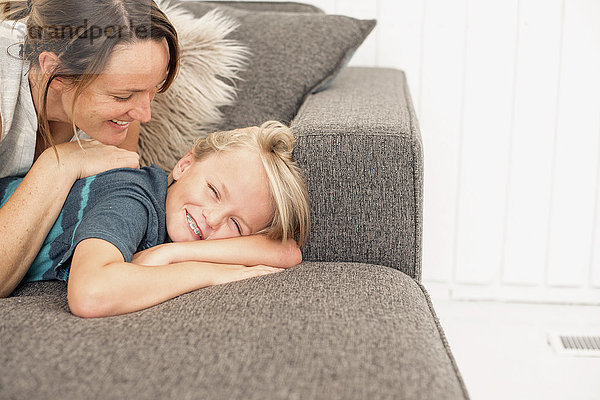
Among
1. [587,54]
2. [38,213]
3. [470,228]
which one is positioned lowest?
[470,228]

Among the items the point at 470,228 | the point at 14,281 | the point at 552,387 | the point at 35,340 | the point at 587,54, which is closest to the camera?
the point at 35,340

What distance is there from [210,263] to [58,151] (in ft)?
1.19

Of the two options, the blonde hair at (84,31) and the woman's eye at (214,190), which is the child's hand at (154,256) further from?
the blonde hair at (84,31)

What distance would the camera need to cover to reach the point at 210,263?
1.11 meters

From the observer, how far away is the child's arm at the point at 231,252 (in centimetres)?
111

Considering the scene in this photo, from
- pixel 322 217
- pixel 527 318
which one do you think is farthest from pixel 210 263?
pixel 527 318

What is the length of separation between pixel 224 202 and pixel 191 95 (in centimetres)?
42

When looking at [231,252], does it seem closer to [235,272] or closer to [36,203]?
[235,272]

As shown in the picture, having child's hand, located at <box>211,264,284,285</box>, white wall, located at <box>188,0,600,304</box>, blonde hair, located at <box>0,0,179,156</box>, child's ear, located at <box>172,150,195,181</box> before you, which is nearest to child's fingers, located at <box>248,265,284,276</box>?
child's hand, located at <box>211,264,284,285</box>

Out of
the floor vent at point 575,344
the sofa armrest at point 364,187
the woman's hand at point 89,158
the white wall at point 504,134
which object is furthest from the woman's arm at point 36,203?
the floor vent at point 575,344

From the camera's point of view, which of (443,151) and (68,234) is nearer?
(68,234)

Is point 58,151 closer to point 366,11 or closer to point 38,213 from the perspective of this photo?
point 38,213

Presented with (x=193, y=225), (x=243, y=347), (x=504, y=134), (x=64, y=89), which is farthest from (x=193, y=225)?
(x=504, y=134)

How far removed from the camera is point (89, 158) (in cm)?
121
